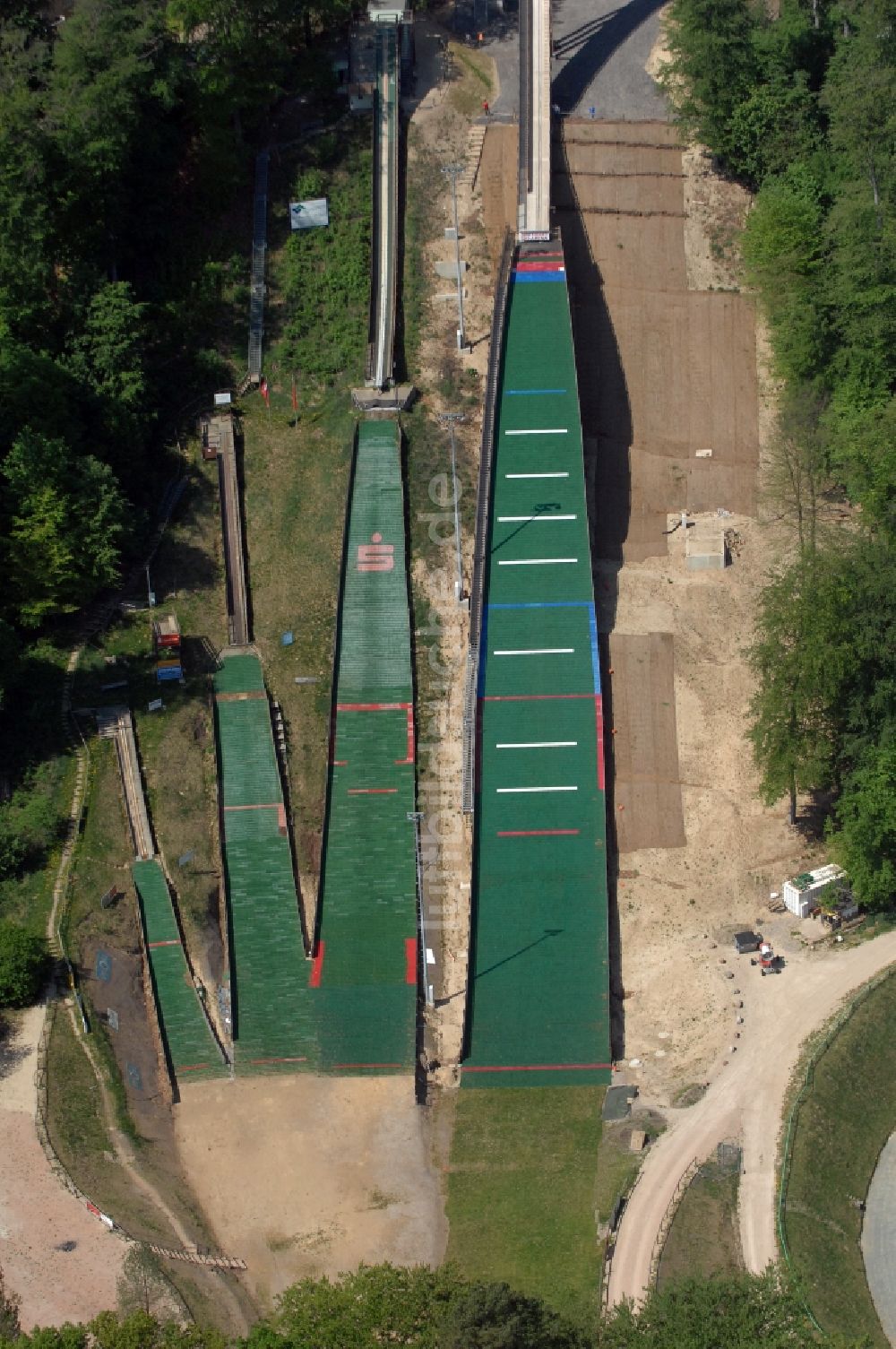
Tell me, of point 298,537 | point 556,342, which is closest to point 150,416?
point 298,537

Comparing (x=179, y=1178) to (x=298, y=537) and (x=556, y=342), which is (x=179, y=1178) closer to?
(x=298, y=537)

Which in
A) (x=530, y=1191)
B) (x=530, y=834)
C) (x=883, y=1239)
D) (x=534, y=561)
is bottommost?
(x=883, y=1239)

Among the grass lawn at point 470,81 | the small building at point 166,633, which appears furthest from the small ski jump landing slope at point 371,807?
the grass lawn at point 470,81

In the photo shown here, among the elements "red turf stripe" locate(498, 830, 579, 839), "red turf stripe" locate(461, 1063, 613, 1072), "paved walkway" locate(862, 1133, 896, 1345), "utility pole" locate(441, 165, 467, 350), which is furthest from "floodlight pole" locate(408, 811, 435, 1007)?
"utility pole" locate(441, 165, 467, 350)

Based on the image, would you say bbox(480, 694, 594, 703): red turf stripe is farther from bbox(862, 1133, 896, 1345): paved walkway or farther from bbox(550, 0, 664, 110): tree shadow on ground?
bbox(550, 0, 664, 110): tree shadow on ground

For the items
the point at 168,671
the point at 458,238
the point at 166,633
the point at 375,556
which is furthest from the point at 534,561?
the point at 458,238

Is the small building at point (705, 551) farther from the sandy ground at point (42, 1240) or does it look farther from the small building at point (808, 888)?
the sandy ground at point (42, 1240)

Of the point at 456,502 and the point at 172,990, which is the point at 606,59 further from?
the point at 172,990
